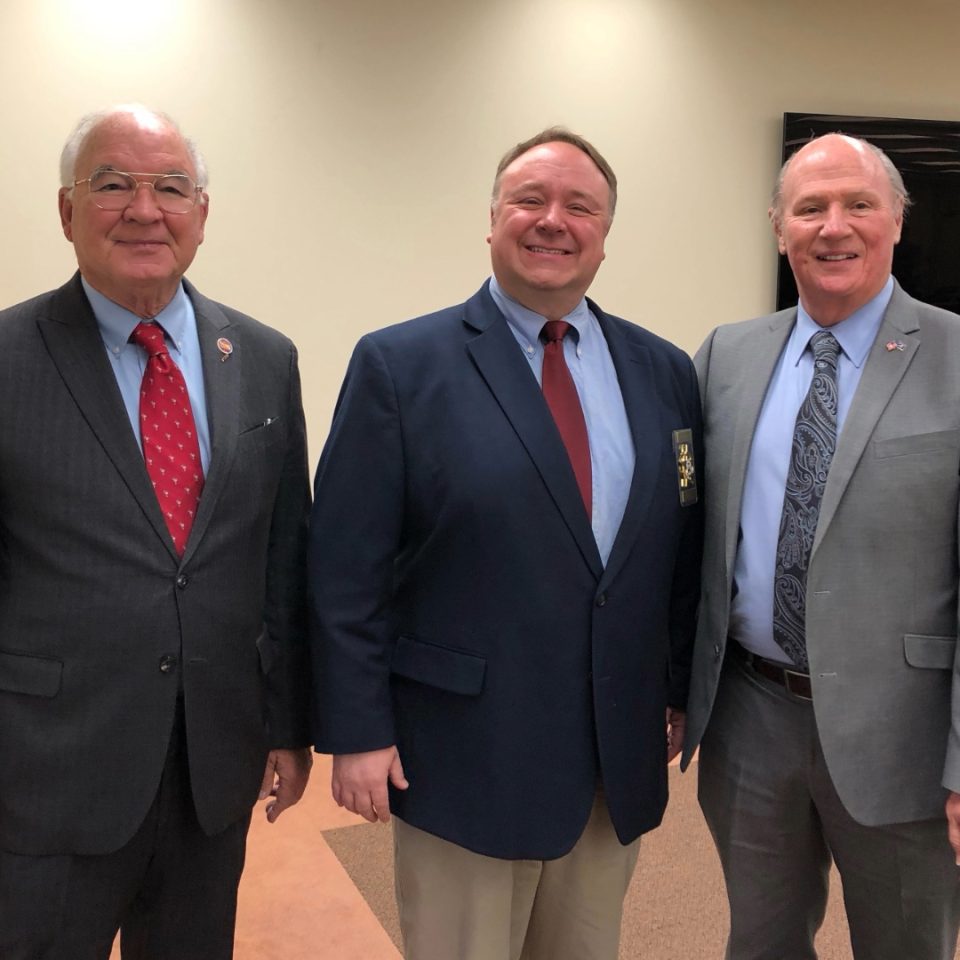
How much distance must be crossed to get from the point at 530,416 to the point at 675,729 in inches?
31.1

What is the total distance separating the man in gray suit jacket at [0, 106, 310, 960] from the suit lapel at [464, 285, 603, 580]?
1.23ft

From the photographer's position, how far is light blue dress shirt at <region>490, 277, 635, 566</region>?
169cm

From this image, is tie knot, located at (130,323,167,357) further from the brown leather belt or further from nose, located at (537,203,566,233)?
the brown leather belt

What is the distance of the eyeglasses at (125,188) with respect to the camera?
1579mm

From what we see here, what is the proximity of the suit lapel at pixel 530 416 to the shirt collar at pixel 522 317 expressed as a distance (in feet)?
0.13

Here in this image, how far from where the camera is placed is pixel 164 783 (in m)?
1.58

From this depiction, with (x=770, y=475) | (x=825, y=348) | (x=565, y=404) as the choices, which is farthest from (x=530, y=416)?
(x=825, y=348)

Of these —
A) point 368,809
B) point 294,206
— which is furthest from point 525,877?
point 294,206

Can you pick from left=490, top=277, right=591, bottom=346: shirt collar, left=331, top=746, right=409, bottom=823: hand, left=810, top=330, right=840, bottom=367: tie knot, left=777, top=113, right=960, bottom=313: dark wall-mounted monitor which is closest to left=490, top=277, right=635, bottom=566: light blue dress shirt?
left=490, top=277, right=591, bottom=346: shirt collar

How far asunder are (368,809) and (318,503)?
51 centimetres

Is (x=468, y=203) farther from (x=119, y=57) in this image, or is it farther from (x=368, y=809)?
(x=368, y=809)

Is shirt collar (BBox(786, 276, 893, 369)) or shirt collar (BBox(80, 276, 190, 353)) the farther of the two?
shirt collar (BBox(786, 276, 893, 369))

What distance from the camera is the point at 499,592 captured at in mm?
1617

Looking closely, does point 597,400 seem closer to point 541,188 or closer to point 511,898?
point 541,188
